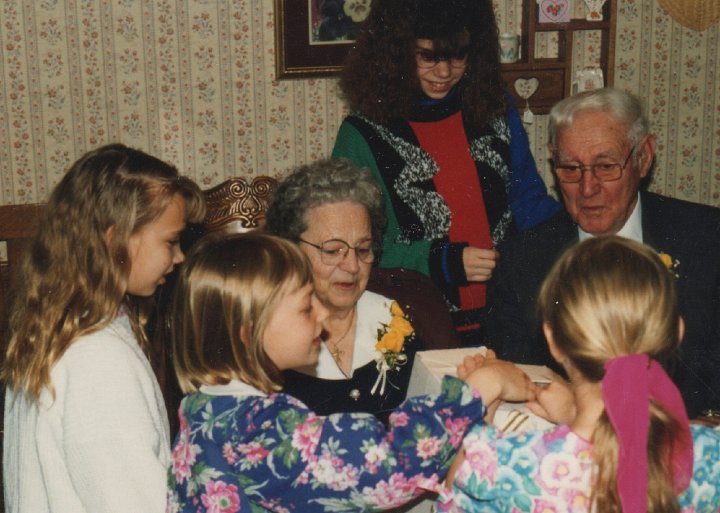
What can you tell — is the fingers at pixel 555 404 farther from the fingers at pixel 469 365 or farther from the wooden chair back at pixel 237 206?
the wooden chair back at pixel 237 206

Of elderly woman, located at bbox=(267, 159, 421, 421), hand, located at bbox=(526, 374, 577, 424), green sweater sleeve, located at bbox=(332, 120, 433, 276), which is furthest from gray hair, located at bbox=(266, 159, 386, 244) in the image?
hand, located at bbox=(526, 374, 577, 424)

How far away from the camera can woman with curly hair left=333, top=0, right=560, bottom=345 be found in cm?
261

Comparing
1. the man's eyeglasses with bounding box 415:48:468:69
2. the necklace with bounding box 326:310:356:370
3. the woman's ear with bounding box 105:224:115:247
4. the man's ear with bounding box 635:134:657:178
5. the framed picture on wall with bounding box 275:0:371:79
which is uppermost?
the framed picture on wall with bounding box 275:0:371:79

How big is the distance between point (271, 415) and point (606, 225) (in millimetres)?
1216

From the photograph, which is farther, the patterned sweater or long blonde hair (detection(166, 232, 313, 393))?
the patterned sweater

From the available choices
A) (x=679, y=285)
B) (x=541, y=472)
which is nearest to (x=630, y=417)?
(x=541, y=472)

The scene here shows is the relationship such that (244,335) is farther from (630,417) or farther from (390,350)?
(390,350)

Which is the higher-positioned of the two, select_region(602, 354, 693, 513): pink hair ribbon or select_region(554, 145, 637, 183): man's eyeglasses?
select_region(554, 145, 637, 183): man's eyeglasses

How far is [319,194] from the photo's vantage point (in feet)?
7.40

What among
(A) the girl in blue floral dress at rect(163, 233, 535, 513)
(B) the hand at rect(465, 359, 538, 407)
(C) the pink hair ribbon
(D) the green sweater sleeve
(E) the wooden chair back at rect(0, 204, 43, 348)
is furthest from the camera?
(E) the wooden chair back at rect(0, 204, 43, 348)

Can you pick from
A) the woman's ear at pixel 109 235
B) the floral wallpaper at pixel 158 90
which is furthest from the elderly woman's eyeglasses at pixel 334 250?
the floral wallpaper at pixel 158 90

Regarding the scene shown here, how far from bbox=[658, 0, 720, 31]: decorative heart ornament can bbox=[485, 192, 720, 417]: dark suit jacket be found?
2146 mm

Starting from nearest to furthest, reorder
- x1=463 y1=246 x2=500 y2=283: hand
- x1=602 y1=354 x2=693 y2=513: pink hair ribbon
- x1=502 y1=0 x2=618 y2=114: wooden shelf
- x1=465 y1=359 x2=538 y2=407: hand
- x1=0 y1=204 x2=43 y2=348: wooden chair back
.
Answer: x1=602 y1=354 x2=693 y2=513: pink hair ribbon → x1=465 y1=359 x2=538 y2=407: hand → x1=463 y1=246 x2=500 y2=283: hand → x1=0 y1=204 x2=43 y2=348: wooden chair back → x1=502 y1=0 x2=618 y2=114: wooden shelf

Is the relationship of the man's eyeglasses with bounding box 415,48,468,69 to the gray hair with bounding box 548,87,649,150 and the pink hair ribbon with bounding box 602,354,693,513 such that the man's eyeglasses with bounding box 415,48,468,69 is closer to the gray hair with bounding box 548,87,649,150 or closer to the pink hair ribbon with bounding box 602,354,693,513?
the gray hair with bounding box 548,87,649,150
